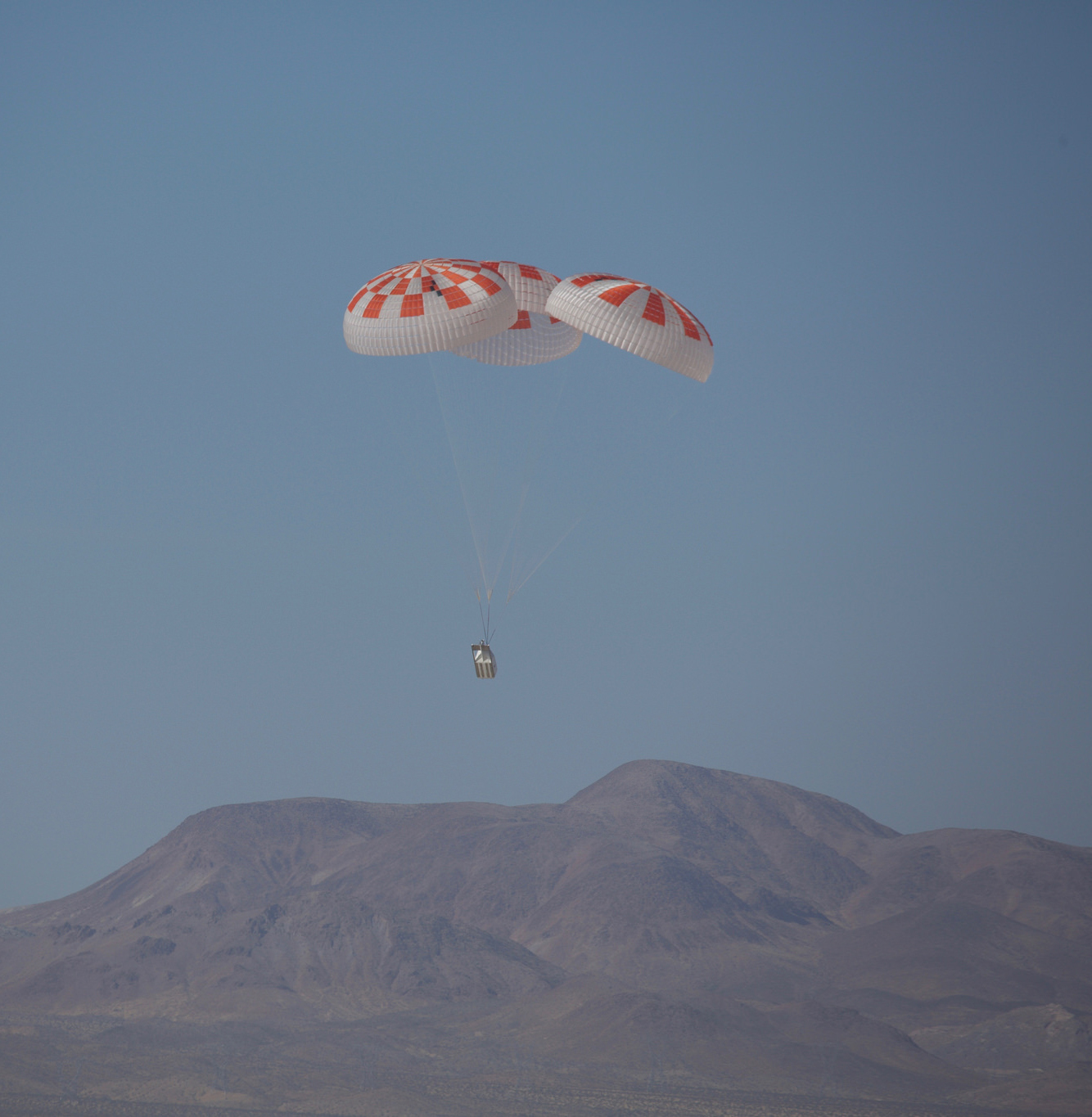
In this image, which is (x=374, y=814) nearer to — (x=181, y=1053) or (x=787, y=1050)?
(x=181, y=1053)

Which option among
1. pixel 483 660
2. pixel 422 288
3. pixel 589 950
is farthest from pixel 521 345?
pixel 589 950

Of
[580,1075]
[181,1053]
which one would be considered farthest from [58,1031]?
[580,1075]

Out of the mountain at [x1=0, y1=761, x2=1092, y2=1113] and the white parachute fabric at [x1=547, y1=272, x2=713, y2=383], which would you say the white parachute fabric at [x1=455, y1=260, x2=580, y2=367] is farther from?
the mountain at [x1=0, y1=761, x2=1092, y2=1113]

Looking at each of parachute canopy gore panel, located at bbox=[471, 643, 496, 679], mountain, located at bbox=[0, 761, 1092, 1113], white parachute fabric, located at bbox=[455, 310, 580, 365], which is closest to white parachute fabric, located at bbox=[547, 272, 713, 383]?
white parachute fabric, located at bbox=[455, 310, 580, 365]

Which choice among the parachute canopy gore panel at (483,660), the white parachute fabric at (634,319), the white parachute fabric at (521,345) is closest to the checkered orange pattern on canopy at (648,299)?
the white parachute fabric at (634,319)

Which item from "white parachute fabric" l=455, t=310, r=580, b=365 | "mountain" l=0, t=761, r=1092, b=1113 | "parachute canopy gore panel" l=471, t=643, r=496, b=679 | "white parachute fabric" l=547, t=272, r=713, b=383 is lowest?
"mountain" l=0, t=761, r=1092, b=1113

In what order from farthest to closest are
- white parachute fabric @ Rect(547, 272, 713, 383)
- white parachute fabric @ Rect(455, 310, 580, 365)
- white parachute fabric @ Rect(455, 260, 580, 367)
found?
white parachute fabric @ Rect(455, 310, 580, 365)
white parachute fabric @ Rect(455, 260, 580, 367)
white parachute fabric @ Rect(547, 272, 713, 383)
